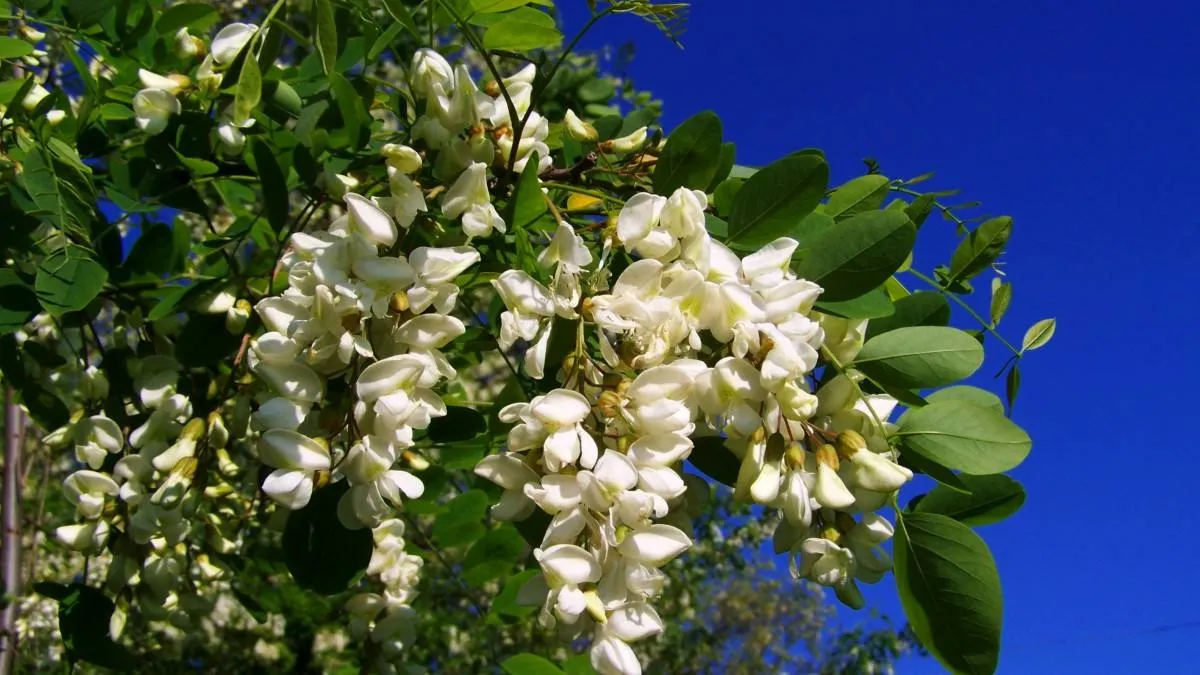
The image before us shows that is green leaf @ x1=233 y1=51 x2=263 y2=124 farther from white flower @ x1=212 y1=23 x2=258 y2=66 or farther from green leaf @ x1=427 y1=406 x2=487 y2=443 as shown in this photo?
green leaf @ x1=427 y1=406 x2=487 y2=443

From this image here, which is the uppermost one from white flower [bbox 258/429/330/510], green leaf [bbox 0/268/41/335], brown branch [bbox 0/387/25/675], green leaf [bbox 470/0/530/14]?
green leaf [bbox 470/0/530/14]

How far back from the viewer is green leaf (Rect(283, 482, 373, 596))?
94cm

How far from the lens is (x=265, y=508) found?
4.73ft

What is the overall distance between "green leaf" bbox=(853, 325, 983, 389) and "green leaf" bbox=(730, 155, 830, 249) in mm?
128

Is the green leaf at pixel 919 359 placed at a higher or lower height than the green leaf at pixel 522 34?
higher

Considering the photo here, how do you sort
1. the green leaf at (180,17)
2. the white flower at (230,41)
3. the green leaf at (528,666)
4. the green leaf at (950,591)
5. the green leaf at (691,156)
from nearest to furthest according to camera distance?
the green leaf at (950,591)
the green leaf at (691,156)
the white flower at (230,41)
the green leaf at (528,666)
the green leaf at (180,17)

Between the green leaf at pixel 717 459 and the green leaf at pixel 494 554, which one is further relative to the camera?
the green leaf at pixel 494 554

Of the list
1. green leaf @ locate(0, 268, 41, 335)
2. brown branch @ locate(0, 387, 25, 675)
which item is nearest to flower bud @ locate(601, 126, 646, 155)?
green leaf @ locate(0, 268, 41, 335)

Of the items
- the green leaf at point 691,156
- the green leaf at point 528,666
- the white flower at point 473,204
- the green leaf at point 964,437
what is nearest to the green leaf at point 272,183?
the white flower at point 473,204

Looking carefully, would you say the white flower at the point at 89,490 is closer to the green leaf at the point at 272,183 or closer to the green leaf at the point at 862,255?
the green leaf at the point at 272,183

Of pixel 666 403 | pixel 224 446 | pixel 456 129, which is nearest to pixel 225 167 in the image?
pixel 224 446

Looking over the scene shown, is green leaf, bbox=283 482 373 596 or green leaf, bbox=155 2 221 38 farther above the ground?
green leaf, bbox=155 2 221 38

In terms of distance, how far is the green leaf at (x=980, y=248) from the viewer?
105 centimetres

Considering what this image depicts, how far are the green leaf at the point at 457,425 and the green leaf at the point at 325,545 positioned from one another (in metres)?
0.16
